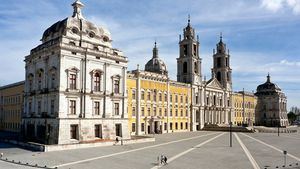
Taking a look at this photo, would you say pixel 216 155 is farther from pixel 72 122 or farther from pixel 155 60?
pixel 155 60

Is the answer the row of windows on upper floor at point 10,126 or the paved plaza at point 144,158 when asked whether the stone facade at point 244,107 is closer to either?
the row of windows on upper floor at point 10,126

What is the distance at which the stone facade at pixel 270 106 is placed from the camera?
11844cm

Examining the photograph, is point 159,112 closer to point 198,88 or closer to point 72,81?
point 198,88

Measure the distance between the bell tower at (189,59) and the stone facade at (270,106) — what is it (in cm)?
4738

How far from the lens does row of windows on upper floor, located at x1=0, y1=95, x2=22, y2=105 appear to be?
6845cm

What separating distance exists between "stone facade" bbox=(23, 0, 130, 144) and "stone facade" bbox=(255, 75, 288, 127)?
8416 centimetres

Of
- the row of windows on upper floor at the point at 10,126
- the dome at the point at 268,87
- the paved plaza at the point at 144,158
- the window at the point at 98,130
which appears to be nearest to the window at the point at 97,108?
the window at the point at 98,130

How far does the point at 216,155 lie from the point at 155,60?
5135cm

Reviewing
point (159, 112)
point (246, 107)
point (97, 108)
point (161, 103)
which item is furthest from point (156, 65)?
point (246, 107)

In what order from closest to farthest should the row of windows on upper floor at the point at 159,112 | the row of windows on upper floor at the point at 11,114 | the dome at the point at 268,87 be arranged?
the row of windows on upper floor at the point at 159,112
the row of windows on upper floor at the point at 11,114
the dome at the point at 268,87

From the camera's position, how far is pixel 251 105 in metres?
114

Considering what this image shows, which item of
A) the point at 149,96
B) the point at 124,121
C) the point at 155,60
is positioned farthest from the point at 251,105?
the point at 124,121

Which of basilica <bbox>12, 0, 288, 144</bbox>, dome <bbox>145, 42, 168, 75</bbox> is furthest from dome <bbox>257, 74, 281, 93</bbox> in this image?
basilica <bbox>12, 0, 288, 144</bbox>

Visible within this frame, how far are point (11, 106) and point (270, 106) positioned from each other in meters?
88.1
